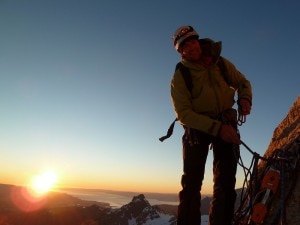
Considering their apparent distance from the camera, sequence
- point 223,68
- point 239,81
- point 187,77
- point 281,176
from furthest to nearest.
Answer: point 239,81 → point 223,68 → point 187,77 → point 281,176

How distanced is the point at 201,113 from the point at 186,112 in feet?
1.10

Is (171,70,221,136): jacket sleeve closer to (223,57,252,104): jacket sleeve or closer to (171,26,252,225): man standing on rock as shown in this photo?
(171,26,252,225): man standing on rock

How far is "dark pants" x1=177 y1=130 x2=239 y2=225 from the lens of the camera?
606 centimetres

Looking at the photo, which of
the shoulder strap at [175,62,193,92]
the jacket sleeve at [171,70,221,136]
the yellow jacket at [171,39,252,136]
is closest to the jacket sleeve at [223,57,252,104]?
the yellow jacket at [171,39,252,136]

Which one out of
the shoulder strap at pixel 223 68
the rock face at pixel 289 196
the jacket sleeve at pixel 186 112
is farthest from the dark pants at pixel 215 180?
the shoulder strap at pixel 223 68

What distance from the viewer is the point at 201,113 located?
6395mm

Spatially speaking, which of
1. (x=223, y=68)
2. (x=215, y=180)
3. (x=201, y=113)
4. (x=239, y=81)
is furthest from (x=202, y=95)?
(x=215, y=180)

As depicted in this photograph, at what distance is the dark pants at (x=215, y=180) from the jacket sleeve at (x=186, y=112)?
1.17 feet

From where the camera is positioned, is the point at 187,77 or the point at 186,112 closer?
the point at 186,112

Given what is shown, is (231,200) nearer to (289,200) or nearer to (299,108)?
(289,200)

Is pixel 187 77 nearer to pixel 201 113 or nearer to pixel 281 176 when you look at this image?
pixel 201 113

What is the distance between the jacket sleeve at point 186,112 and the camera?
5.97m

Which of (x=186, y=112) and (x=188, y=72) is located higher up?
(x=188, y=72)

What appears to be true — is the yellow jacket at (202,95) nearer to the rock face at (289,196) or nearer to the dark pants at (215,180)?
the dark pants at (215,180)
